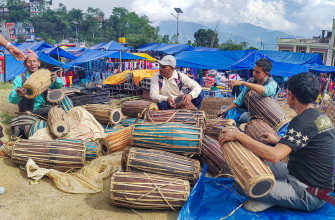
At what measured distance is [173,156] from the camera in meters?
3.43

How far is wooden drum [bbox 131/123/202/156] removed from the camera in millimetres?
3566

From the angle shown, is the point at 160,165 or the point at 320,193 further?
the point at 160,165

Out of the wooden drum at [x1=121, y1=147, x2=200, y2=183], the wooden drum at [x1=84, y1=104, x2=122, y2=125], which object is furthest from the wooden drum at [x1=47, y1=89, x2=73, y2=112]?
the wooden drum at [x1=121, y1=147, x2=200, y2=183]

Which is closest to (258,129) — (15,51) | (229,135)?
(229,135)

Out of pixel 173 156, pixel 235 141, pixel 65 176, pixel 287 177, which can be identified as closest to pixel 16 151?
pixel 65 176

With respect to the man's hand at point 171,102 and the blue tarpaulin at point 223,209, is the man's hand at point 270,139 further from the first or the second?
the man's hand at point 171,102

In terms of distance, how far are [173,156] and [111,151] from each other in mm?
1565

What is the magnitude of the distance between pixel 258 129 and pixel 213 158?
1050mm

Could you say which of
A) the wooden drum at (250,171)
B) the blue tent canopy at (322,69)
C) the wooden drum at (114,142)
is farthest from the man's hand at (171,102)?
the blue tent canopy at (322,69)

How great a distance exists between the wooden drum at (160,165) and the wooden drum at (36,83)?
273cm

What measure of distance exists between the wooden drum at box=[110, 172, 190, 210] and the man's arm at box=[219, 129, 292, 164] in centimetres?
81

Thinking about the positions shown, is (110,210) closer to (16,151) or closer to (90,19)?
(16,151)

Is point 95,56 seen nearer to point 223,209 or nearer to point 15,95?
point 15,95

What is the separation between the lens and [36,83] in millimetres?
4945
